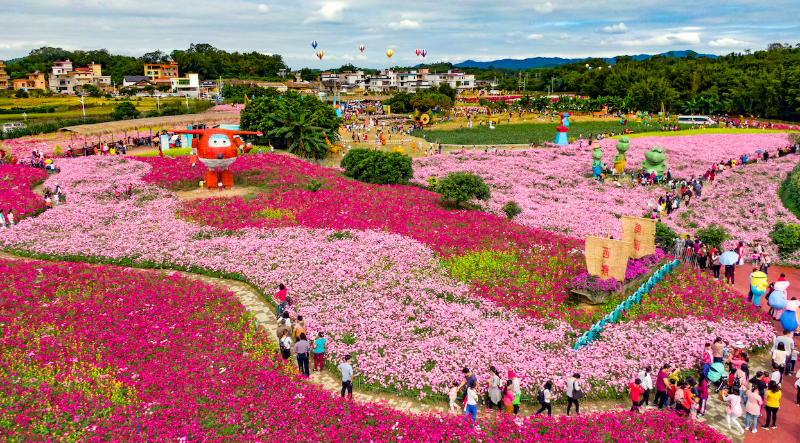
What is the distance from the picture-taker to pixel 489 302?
64.1ft

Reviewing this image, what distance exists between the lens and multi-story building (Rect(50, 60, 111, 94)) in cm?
12331

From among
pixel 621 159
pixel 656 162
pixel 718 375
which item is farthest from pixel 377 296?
pixel 621 159

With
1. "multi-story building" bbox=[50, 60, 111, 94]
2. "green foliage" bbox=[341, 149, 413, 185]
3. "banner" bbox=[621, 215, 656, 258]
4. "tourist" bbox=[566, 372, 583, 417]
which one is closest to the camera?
"tourist" bbox=[566, 372, 583, 417]

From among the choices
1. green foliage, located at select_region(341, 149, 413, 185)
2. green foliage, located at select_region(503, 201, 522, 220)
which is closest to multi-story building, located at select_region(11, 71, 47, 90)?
green foliage, located at select_region(341, 149, 413, 185)

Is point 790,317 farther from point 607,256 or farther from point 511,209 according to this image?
point 511,209

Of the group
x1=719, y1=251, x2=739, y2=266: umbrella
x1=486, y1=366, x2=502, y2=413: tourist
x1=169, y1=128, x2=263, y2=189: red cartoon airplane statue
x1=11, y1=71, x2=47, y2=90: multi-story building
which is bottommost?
x1=486, y1=366, x2=502, y2=413: tourist

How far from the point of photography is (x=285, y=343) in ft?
51.3

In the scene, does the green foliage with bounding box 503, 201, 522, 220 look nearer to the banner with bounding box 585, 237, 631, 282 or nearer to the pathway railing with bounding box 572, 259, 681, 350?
the pathway railing with bounding box 572, 259, 681, 350

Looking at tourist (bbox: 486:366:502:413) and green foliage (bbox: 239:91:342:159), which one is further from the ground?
green foliage (bbox: 239:91:342:159)

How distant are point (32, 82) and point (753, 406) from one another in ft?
467

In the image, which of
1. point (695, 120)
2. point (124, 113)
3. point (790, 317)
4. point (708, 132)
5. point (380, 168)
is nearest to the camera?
point (790, 317)

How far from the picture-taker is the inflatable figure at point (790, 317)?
16844 millimetres

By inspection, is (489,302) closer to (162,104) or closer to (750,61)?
(162,104)

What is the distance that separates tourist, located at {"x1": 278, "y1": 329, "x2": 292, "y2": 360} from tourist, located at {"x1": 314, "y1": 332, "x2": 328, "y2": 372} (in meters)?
0.86
